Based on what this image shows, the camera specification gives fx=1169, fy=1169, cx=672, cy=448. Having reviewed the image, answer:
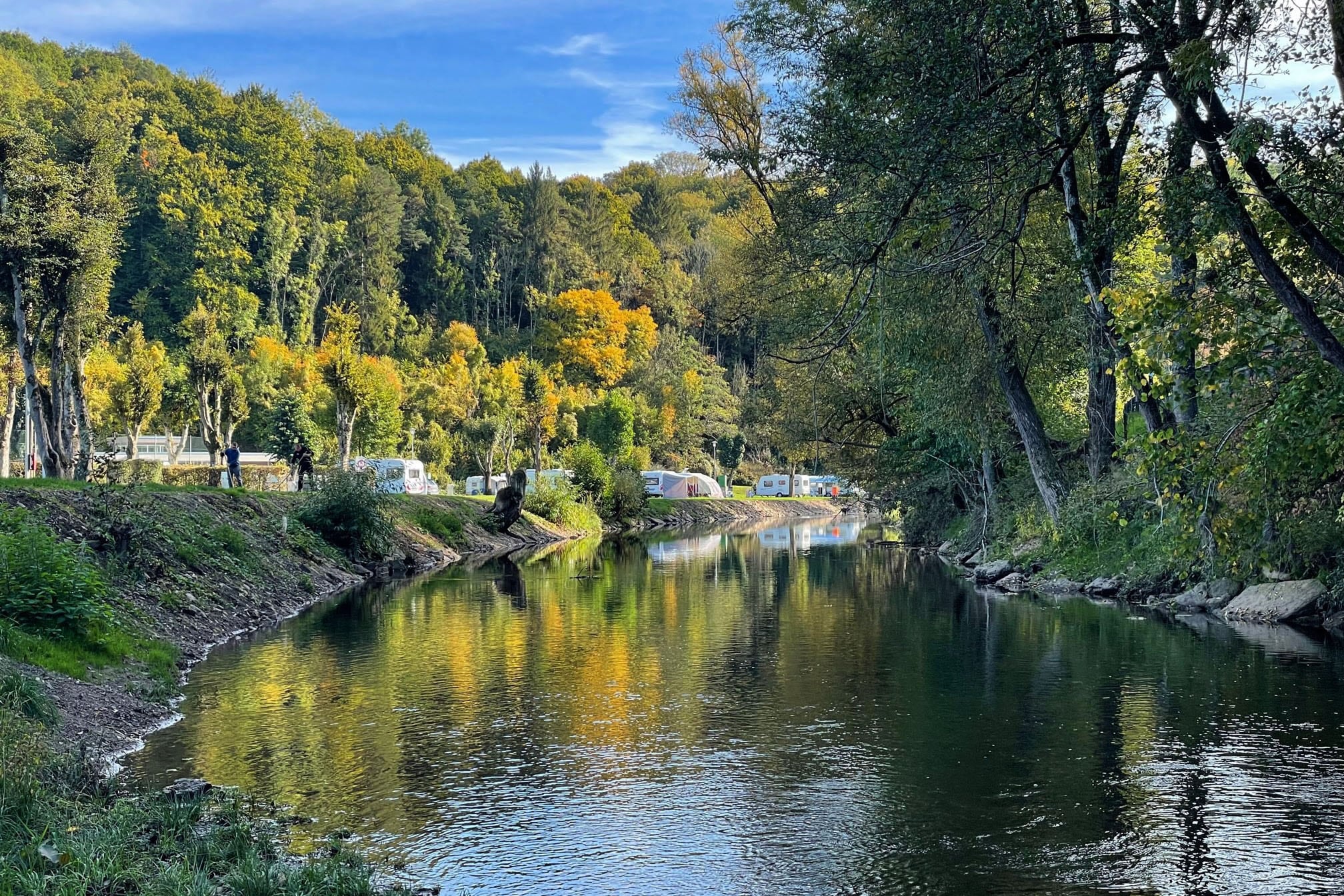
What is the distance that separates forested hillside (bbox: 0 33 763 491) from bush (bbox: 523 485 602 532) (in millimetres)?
9161

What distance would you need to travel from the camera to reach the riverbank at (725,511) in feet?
260

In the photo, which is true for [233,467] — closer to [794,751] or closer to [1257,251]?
[794,751]

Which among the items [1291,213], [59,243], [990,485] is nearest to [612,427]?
[990,485]

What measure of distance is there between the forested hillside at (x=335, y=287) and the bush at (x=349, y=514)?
665 cm

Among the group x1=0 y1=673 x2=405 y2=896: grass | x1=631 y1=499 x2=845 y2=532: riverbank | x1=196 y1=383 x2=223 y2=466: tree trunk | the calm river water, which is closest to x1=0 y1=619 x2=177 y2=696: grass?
the calm river water

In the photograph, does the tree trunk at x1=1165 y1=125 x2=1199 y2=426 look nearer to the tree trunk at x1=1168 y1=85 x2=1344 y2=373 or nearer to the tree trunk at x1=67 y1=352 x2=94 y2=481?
the tree trunk at x1=1168 y1=85 x2=1344 y2=373

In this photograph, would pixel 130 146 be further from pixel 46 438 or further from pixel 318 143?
pixel 46 438

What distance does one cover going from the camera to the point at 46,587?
15.8 m

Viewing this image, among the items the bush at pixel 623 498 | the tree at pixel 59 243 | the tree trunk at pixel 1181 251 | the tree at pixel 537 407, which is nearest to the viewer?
the tree trunk at pixel 1181 251

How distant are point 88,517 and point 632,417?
73.9 m

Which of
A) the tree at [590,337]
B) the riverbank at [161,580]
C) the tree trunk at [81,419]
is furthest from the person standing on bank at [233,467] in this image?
the tree at [590,337]

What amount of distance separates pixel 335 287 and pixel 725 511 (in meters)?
44.9

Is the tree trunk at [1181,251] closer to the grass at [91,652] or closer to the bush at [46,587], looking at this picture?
the grass at [91,652]

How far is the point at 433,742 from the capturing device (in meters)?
14.0
